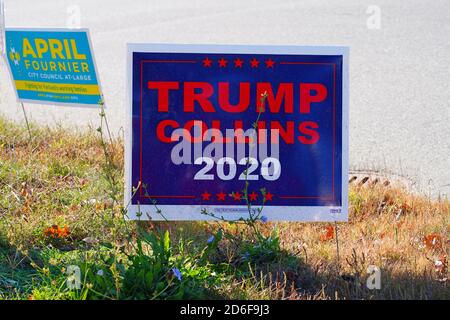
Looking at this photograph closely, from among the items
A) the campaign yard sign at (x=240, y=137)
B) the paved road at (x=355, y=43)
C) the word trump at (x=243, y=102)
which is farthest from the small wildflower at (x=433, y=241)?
the paved road at (x=355, y=43)

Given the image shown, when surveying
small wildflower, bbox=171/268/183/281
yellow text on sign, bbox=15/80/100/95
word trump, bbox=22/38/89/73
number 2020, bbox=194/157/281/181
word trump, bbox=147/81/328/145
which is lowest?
small wildflower, bbox=171/268/183/281

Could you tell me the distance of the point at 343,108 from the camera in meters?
4.50

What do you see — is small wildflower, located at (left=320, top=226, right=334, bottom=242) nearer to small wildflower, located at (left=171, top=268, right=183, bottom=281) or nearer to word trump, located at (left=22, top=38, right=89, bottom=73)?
small wildflower, located at (left=171, top=268, right=183, bottom=281)

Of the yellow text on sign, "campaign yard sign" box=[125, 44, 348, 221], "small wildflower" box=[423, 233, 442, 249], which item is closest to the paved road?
the yellow text on sign

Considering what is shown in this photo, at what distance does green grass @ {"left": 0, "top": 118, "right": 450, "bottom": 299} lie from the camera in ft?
12.5

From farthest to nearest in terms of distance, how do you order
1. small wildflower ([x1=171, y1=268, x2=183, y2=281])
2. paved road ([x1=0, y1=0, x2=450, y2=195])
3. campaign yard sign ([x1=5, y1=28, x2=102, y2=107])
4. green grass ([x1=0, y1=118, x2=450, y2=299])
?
paved road ([x1=0, y1=0, x2=450, y2=195]) < campaign yard sign ([x1=5, y1=28, x2=102, y2=107]) < green grass ([x1=0, y1=118, x2=450, y2=299]) < small wildflower ([x1=171, y1=268, x2=183, y2=281])

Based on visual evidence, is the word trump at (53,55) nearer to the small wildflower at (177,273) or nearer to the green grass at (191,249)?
the green grass at (191,249)

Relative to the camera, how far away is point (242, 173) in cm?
449

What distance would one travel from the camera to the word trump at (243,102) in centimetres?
450

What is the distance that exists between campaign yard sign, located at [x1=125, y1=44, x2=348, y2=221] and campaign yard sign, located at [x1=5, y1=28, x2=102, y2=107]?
157 cm

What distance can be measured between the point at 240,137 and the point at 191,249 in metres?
0.66
